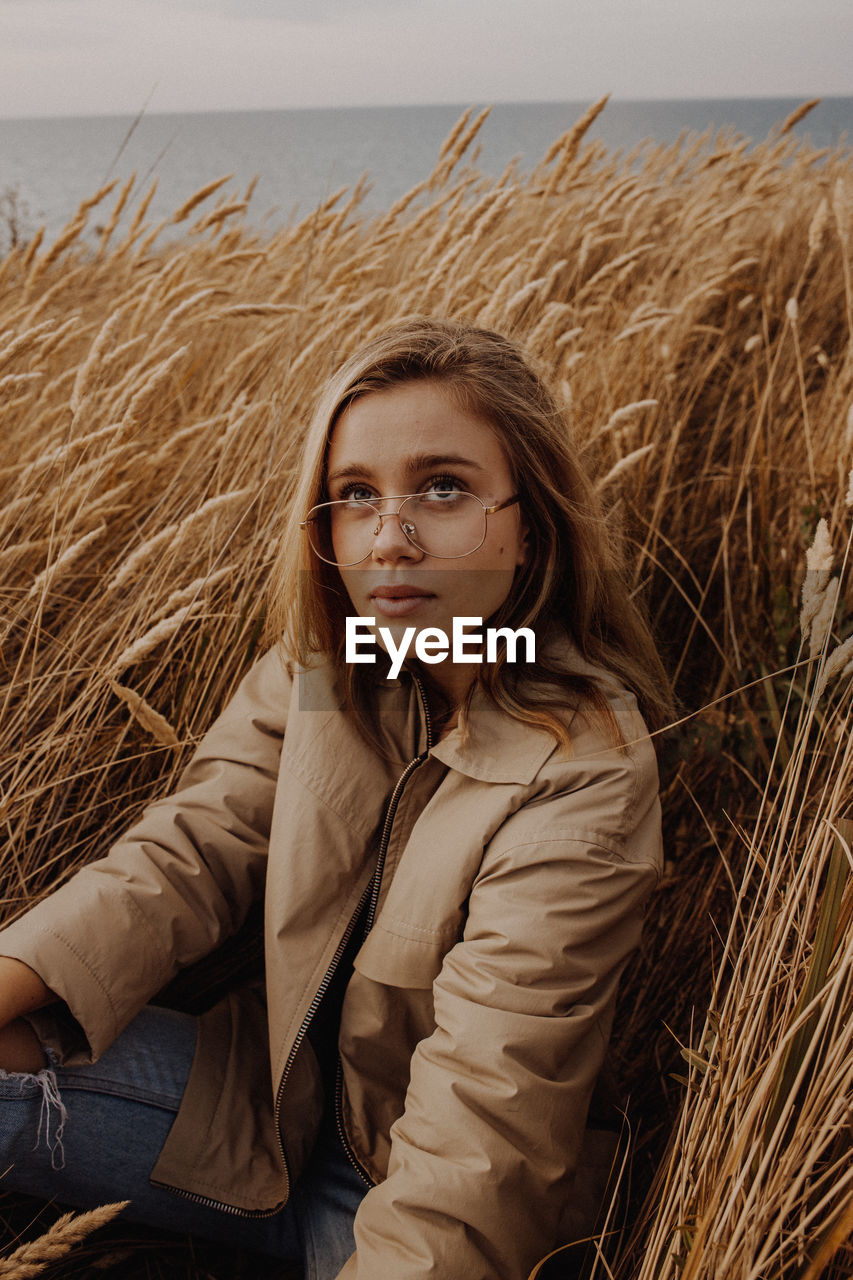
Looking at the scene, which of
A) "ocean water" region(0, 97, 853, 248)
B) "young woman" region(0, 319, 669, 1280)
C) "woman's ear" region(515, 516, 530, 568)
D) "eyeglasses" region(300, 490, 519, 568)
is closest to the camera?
"young woman" region(0, 319, 669, 1280)

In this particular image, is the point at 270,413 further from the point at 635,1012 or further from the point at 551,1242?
the point at 551,1242

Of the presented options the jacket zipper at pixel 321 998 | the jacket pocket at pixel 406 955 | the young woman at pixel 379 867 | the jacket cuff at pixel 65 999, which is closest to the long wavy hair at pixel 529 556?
the young woman at pixel 379 867

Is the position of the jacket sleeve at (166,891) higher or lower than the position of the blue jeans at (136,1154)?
higher

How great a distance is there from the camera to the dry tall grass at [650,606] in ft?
2.64

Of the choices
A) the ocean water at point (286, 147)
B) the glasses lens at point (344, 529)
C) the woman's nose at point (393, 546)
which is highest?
the ocean water at point (286, 147)

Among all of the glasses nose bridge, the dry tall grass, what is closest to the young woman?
the glasses nose bridge

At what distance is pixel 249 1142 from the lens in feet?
3.93

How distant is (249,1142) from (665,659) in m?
1.22

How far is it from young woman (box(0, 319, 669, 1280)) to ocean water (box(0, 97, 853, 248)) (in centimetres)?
118

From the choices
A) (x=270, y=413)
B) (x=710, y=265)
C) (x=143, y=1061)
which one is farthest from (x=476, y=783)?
(x=710, y=265)

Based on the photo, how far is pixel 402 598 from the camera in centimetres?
110

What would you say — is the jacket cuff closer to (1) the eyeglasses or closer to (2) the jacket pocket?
(2) the jacket pocket

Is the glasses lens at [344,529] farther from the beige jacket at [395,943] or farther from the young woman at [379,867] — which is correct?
the beige jacket at [395,943]

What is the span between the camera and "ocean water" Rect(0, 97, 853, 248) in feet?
11.9
